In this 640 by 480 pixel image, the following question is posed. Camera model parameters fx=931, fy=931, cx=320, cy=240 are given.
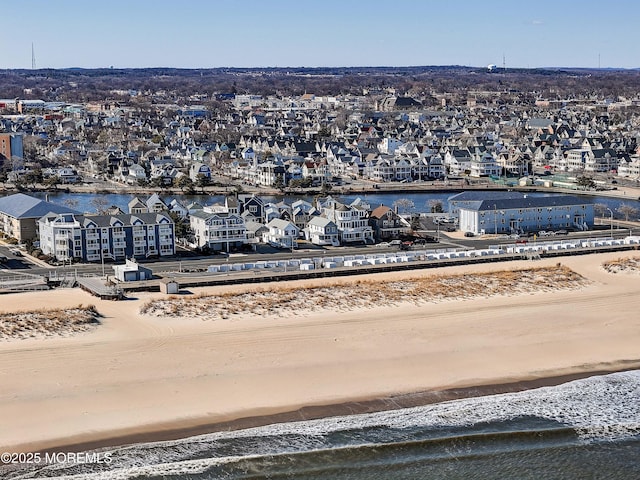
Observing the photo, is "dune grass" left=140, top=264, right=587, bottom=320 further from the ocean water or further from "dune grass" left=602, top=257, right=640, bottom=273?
the ocean water

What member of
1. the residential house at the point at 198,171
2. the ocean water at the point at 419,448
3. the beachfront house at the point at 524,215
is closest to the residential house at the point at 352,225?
the beachfront house at the point at 524,215

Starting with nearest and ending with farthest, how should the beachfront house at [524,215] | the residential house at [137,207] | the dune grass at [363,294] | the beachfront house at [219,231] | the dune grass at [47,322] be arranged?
the dune grass at [47,322] < the dune grass at [363,294] < the beachfront house at [219,231] < the residential house at [137,207] < the beachfront house at [524,215]

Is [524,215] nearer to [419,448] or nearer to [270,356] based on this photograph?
[270,356]

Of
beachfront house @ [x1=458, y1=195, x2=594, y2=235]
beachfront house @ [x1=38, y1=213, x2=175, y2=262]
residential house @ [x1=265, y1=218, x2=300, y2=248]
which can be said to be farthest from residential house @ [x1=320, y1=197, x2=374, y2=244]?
beachfront house @ [x1=38, y1=213, x2=175, y2=262]

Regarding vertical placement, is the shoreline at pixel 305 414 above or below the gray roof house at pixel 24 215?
below

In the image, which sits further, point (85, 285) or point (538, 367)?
point (85, 285)

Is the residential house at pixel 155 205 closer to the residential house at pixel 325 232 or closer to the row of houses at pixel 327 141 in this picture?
the residential house at pixel 325 232

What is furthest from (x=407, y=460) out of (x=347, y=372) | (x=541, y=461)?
(x=347, y=372)

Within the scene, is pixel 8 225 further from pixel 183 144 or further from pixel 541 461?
pixel 183 144

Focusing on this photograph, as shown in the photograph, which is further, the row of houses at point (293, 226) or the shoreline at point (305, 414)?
the row of houses at point (293, 226)
